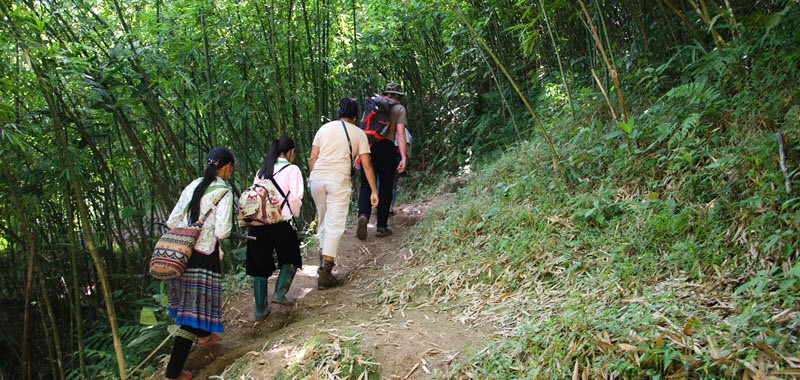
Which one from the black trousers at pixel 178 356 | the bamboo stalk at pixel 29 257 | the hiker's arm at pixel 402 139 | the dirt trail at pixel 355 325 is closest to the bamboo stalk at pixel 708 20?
the dirt trail at pixel 355 325

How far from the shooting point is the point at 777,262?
2.24 metres

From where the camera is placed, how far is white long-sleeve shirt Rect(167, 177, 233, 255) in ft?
10.2

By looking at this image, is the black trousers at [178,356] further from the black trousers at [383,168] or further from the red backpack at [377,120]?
the red backpack at [377,120]

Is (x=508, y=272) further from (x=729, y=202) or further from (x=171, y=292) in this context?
(x=171, y=292)

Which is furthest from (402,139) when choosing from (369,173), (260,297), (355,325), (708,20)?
(708,20)

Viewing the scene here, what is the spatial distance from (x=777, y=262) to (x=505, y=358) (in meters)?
1.15

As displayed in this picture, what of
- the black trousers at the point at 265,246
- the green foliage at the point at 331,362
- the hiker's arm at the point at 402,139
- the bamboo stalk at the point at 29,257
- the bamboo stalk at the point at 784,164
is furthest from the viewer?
the hiker's arm at the point at 402,139

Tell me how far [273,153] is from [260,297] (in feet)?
3.15

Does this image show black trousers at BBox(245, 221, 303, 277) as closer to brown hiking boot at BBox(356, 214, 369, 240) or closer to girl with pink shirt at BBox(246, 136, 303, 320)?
girl with pink shirt at BBox(246, 136, 303, 320)

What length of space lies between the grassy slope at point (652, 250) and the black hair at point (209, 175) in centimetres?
133

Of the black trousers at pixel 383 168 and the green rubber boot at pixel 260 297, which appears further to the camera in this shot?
the black trousers at pixel 383 168

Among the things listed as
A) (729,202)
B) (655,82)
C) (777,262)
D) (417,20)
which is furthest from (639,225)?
(417,20)

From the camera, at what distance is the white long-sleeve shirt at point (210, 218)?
3.11m

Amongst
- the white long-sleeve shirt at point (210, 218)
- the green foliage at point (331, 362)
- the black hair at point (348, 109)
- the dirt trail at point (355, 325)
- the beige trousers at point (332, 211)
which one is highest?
the black hair at point (348, 109)
